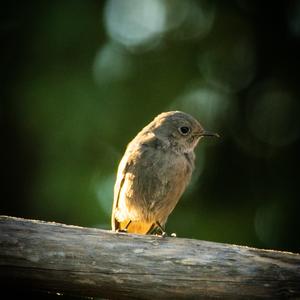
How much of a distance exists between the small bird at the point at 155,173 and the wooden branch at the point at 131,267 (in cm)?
182

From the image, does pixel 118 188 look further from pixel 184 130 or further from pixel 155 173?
pixel 184 130

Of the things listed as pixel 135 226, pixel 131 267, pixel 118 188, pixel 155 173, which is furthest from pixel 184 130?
pixel 131 267

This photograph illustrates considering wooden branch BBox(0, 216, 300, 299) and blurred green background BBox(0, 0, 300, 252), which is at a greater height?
blurred green background BBox(0, 0, 300, 252)

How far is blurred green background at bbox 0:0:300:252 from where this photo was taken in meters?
8.03

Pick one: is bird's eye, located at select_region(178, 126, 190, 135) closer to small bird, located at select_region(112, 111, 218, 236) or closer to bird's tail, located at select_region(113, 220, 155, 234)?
small bird, located at select_region(112, 111, 218, 236)

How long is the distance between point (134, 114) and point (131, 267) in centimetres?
362

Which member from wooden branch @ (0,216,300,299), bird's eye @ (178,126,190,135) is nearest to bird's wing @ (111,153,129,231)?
bird's eye @ (178,126,190,135)

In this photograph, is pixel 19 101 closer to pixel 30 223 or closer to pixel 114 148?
pixel 114 148

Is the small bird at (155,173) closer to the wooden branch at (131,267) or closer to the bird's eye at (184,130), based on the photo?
the bird's eye at (184,130)

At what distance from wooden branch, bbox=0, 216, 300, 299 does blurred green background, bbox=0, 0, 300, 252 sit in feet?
8.87

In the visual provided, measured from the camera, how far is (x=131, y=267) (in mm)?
5074

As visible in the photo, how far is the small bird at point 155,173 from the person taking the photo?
23.5ft

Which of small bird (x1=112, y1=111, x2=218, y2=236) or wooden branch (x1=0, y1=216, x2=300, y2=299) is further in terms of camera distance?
small bird (x1=112, y1=111, x2=218, y2=236)

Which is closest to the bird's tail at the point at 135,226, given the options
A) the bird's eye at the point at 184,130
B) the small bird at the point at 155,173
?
the small bird at the point at 155,173
